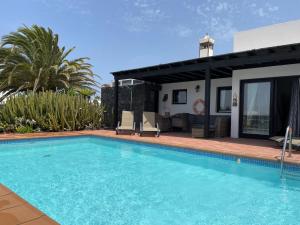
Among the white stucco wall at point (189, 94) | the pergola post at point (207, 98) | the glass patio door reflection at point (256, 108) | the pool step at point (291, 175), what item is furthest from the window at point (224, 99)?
the pool step at point (291, 175)

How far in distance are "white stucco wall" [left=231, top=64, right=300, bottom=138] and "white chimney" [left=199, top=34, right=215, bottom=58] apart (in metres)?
5.43

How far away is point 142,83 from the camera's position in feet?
45.8

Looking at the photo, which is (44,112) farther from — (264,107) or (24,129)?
(264,107)

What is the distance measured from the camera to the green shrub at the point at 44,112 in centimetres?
1076

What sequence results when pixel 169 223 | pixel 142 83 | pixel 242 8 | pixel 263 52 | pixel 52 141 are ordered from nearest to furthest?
pixel 169 223 → pixel 263 52 → pixel 52 141 → pixel 242 8 → pixel 142 83

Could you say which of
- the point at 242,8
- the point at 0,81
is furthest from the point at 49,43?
the point at 242,8

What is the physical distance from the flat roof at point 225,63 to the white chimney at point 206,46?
292 cm

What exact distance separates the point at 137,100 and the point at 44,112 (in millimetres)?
5344

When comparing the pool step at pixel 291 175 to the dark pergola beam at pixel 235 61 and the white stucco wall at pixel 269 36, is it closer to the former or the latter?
the dark pergola beam at pixel 235 61

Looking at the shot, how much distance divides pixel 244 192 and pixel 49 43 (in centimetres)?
1447

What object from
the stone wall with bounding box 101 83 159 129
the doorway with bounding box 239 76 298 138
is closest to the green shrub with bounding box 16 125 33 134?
the stone wall with bounding box 101 83 159 129

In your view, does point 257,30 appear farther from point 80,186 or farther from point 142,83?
point 80,186

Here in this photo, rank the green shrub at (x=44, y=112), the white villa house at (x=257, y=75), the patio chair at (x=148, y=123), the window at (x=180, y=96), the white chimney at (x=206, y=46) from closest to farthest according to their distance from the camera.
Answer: the white villa house at (x=257, y=75), the patio chair at (x=148, y=123), the green shrub at (x=44, y=112), the window at (x=180, y=96), the white chimney at (x=206, y=46)

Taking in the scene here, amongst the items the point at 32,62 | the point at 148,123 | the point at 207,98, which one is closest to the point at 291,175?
the point at 207,98
